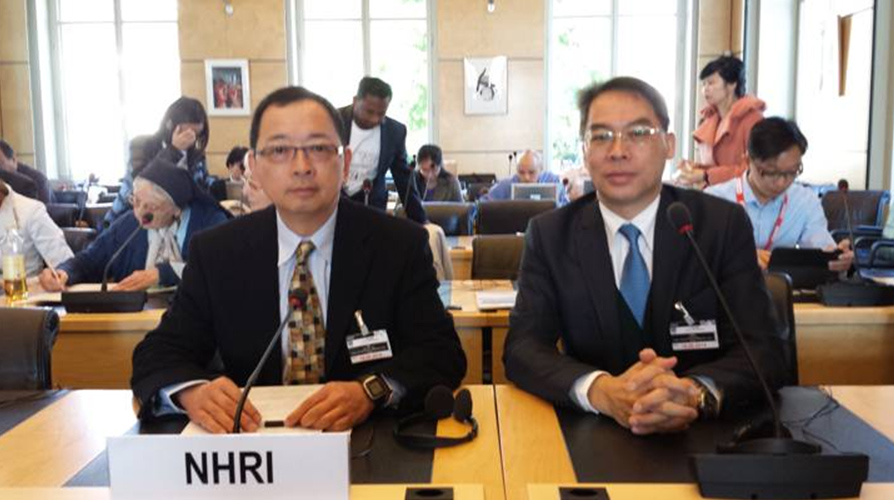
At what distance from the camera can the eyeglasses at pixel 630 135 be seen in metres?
1.87

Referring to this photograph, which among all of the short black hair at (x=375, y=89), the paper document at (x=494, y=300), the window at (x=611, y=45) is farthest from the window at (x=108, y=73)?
the paper document at (x=494, y=300)

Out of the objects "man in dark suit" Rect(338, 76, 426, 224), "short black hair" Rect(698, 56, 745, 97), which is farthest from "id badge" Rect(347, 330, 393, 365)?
"short black hair" Rect(698, 56, 745, 97)

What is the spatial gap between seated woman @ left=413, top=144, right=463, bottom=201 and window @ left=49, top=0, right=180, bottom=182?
4715mm

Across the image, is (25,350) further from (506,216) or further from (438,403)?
(506,216)

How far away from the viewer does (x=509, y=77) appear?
1020 centimetres

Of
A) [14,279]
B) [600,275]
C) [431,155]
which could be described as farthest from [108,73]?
[600,275]

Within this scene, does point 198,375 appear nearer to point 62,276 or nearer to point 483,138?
point 62,276

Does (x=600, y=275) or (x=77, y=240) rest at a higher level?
(x=600, y=275)

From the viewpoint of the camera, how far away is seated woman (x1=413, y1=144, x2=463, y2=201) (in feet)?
24.4

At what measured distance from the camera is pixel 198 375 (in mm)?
1631

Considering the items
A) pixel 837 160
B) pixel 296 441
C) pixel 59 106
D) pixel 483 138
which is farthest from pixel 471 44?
pixel 296 441

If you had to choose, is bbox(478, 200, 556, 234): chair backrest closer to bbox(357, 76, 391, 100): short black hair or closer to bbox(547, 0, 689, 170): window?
bbox(357, 76, 391, 100): short black hair

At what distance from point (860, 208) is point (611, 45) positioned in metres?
4.94

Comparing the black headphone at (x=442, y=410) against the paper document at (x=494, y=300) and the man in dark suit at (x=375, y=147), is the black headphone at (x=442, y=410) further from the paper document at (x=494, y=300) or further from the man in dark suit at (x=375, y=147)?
the man in dark suit at (x=375, y=147)
